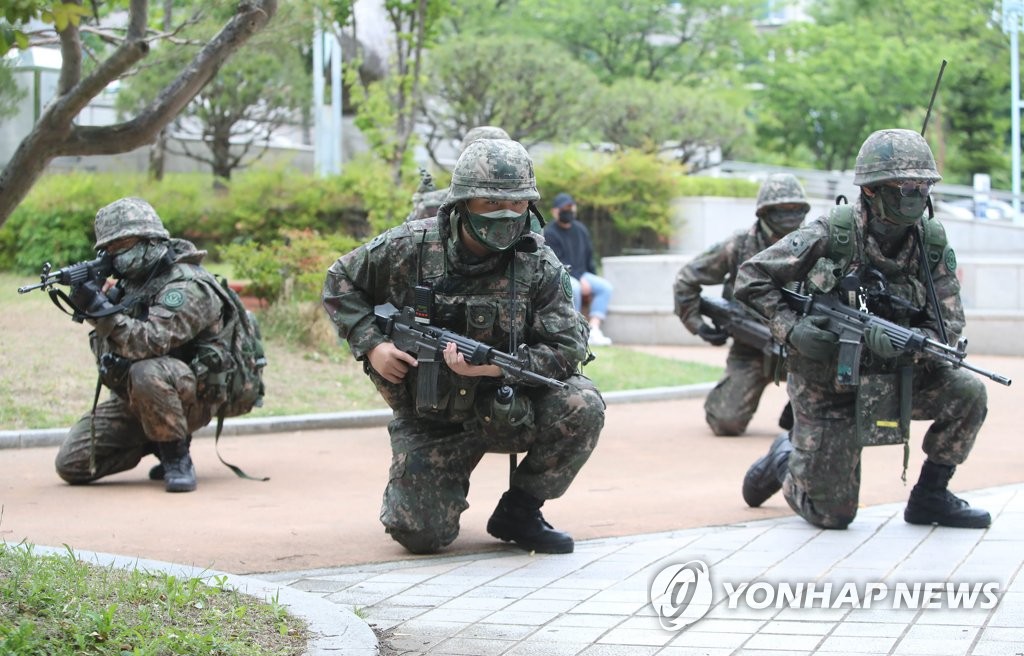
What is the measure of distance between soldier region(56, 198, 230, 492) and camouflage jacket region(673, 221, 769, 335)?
12.4 feet

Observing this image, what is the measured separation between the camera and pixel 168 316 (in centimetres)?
839

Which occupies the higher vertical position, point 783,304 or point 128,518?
point 783,304

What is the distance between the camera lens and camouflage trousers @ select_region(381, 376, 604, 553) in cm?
642

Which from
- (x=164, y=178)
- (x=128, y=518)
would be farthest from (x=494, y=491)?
(x=164, y=178)

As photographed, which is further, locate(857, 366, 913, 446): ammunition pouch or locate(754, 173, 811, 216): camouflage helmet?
locate(754, 173, 811, 216): camouflage helmet

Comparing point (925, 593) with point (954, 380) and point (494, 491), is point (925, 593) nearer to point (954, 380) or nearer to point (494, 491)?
point (954, 380)

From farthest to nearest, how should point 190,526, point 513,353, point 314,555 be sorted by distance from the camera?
point 190,526, point 314,555, point 513,353

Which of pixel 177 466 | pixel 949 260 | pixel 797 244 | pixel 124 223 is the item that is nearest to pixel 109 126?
pixel 124 223

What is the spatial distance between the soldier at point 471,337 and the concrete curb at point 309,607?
1026 mm

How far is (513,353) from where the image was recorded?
624cm

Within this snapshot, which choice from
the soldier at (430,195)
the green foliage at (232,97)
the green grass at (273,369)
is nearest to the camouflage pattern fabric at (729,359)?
the soldier at (430,195)

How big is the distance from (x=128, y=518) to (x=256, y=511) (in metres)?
0.71

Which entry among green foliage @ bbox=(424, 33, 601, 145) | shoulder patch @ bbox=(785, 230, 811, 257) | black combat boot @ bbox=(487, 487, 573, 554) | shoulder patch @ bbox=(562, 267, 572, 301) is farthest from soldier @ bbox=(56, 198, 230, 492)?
green foliage @ bbox=(424, 33, 601, 145)

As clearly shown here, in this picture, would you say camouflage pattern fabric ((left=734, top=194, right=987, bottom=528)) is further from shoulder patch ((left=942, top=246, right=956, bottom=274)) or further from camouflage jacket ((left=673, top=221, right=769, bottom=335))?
camouflage jacket ((left=673, top=221, right=769, bottom=335))
